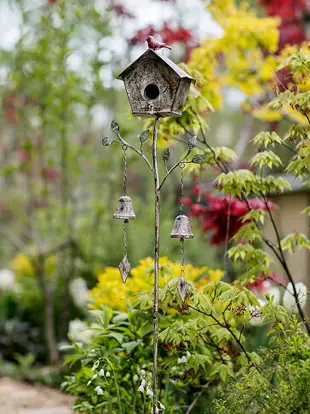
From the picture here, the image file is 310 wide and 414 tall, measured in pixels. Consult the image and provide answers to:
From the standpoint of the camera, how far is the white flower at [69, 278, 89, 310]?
8.22 metres

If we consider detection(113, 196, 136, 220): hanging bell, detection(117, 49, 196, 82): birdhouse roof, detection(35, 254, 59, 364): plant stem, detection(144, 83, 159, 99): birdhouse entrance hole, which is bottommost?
detection(35, 254, 59, 364): plant stem

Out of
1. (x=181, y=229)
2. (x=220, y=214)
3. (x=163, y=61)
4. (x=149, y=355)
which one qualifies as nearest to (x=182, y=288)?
(x=181, y=229)

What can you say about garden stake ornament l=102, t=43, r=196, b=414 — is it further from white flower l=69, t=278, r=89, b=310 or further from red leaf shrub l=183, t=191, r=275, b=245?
white flower l=69, t=278, r=89, b=310

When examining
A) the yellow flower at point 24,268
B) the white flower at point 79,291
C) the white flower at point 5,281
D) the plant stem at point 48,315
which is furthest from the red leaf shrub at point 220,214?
the white flower at point 5,281

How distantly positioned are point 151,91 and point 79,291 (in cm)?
468

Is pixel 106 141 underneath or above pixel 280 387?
above

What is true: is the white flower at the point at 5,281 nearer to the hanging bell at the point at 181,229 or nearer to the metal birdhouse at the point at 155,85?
the metal birdhouse at the point at 155,85

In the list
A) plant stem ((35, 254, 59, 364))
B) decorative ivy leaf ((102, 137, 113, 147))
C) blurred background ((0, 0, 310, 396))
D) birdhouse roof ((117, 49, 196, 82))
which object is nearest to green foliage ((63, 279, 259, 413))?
decorative ivy leaf ((102, 137, 113, 147))

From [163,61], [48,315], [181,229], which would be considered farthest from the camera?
[48,315]

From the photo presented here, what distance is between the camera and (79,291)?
8250 mm

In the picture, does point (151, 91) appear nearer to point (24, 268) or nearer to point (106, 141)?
point (106, 141)

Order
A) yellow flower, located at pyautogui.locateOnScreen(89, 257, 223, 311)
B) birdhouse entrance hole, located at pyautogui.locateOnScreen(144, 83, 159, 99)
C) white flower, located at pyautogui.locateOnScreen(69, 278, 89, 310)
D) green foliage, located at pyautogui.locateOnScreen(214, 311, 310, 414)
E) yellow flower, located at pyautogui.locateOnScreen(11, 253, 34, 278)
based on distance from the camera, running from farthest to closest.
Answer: yellow flower, located at pyautogui.locateOnScreen(11, 253, 34, 278) → white flower, located at pyautogui.locateOnScreen(69, 278, 89, 310) → yellow flower, located at pyautogui.locateOnScreen(89, 257, 223, 311) → birdhouse entrance hole, located at pyautogui.locateOnScreen(144, 83, 159, 99) → green foliage, located at pyautogui.locateOnScreen(214, 311, 310, 414)

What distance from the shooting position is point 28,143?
812 cm

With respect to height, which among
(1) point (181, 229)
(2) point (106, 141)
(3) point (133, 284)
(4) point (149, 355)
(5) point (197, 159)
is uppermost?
(2) point (106, 141)
